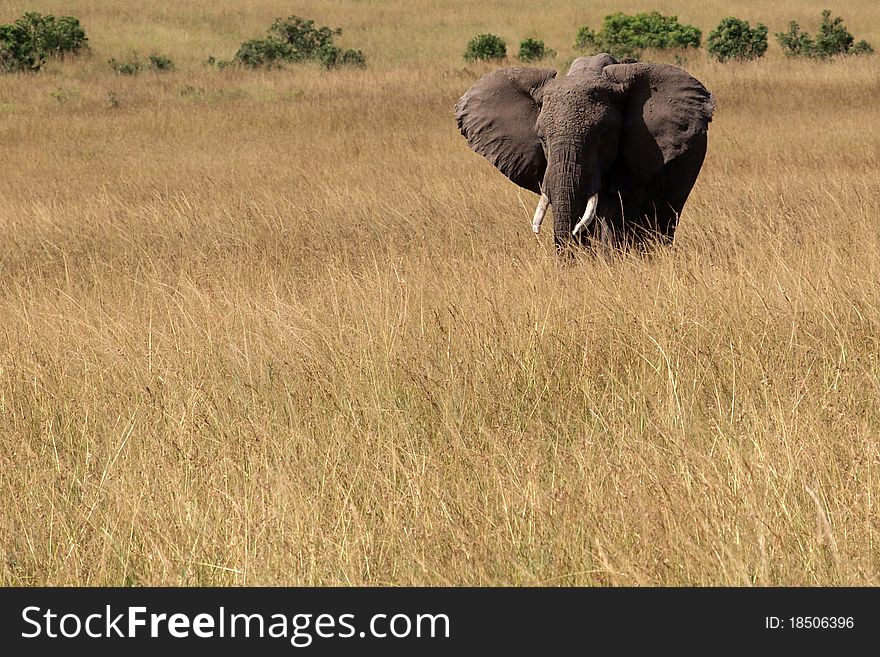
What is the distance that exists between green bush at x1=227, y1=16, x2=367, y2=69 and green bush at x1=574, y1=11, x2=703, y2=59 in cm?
677

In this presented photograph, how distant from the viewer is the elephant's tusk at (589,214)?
586 centimetres

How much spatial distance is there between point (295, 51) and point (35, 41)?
21.9 ft

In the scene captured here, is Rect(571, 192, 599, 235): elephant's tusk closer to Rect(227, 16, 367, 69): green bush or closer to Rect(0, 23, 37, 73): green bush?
Rect(227, 16, 367, 69): green bush

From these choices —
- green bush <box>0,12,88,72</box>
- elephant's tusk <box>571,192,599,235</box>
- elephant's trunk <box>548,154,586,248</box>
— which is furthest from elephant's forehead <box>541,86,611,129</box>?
green bush <box>0,12,88,72</box>

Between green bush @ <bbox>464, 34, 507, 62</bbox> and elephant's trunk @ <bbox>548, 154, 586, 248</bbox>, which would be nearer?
elephant's trunk @ <bbox>548, 154, 586, 248</bbox>

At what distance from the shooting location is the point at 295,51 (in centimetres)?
2828

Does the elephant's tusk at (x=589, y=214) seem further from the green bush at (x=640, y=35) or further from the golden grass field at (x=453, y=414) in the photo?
the green bush at (x=640, y=35)

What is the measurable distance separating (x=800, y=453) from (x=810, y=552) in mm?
544

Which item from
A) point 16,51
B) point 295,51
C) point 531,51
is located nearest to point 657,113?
point 531,51

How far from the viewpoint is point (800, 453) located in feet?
9.82

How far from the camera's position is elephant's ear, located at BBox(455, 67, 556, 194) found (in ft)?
21.2

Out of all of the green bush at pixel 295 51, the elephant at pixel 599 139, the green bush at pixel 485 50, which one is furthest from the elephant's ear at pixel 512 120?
the green bush at pixel 485 50

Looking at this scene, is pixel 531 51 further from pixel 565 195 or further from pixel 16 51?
pixel 565 195
